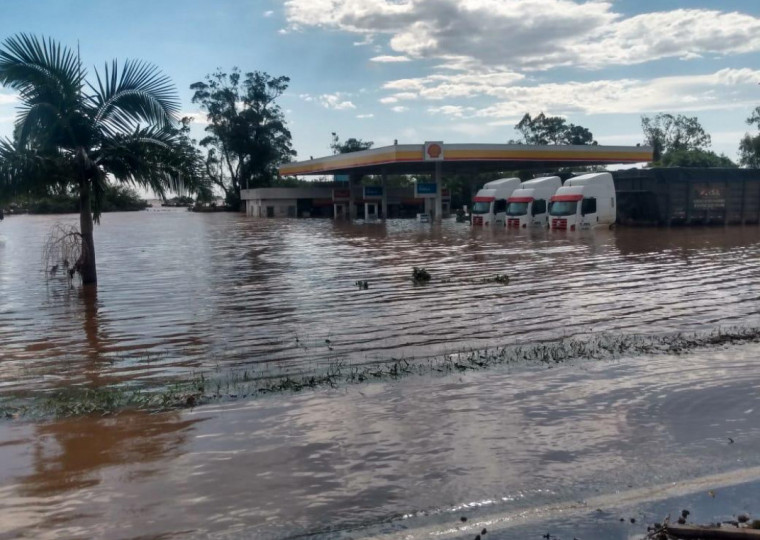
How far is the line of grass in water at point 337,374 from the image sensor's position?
752 cm

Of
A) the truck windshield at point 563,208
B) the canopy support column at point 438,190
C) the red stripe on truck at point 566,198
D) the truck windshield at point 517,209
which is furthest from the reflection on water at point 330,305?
the canopy support column at point 438,190

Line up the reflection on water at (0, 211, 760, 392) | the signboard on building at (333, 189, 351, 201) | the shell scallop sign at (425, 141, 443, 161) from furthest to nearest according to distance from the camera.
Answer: the signboard on building at (333, 189, 351, 201)
the shell scallop sign at (425, 141, 443, 161)
the reflection on water at (0, 211, 760, 392)

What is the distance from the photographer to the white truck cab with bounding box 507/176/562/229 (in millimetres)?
41438

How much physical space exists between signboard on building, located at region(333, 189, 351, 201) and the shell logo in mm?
21553

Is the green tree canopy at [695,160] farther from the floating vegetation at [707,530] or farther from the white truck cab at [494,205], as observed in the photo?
the floating vegetation at [707,530]

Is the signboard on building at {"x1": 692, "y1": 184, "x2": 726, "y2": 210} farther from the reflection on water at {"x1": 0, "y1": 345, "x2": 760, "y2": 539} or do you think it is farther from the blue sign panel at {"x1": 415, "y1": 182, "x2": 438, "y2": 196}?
the reflection on water at {"x1": 0, "y1": 345, "x2": 760, "y2": 539}

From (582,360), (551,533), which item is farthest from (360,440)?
(582,360)

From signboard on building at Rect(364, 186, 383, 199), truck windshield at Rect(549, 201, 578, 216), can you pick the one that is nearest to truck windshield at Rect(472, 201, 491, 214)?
truck windshield at Rect(549, 201, 578, 216)

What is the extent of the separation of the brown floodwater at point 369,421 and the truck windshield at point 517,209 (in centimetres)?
2579

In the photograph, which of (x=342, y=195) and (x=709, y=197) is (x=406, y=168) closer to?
(x=342, y=195)

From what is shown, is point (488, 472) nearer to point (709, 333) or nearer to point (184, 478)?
point (184, 478)

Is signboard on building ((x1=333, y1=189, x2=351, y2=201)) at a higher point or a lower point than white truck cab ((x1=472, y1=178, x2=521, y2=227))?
higher

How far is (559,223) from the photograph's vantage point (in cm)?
3759

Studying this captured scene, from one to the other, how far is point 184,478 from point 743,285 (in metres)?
14.3
